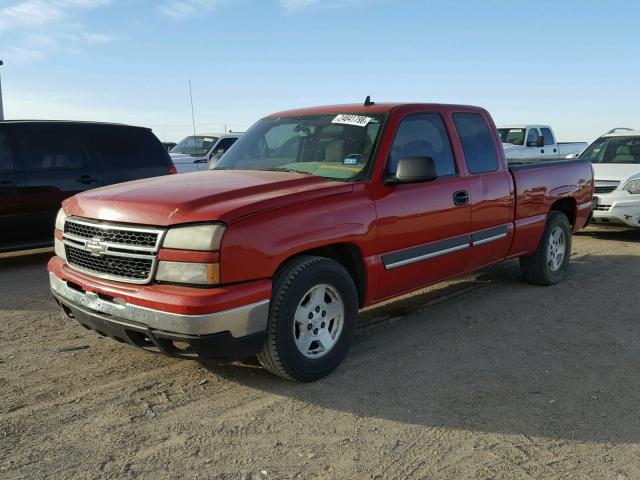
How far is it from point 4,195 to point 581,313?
21.3 ft

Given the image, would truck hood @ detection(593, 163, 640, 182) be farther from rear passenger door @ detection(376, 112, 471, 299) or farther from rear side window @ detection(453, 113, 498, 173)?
rear passenger door @ detection(376, 112, 471, 299)

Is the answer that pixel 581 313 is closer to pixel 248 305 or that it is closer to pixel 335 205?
pixel 335 205

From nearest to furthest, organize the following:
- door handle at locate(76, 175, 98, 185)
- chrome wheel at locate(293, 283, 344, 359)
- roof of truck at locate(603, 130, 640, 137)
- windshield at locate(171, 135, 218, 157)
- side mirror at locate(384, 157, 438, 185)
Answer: chrome wheel at locate(293, 283, 344, 359)
side mirror at locate(384, 157, 438, 185)
door handle at locate(76, 175, 98, 185)
roof of truck at locate(603, 130, 640, 137)
windshield at locate(171, 135, 218, 157)

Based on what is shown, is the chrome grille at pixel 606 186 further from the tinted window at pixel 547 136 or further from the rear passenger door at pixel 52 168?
the tinted window at pixel 547 136

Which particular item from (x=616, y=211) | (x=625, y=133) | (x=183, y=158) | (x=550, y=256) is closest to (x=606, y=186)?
(x=616, y=211)

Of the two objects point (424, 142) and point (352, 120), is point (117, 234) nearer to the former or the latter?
point (352, 120)

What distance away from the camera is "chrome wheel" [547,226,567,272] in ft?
21.0

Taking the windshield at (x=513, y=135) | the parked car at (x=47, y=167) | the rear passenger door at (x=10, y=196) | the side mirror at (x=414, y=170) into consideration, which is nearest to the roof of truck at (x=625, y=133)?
the windshield at (x=513, y=135)

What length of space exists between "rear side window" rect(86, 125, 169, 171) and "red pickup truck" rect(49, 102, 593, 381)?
141 inches

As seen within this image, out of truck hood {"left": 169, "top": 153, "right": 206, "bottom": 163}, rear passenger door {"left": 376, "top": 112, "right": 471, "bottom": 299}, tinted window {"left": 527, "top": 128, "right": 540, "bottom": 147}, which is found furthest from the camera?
tinted window {"left": 527, "top": 128, "right": 540, "bottom": 147}

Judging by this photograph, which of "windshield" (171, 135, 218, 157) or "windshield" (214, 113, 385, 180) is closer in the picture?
"windshield" (214, 113, 385, 180)

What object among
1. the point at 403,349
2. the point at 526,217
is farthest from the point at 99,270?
the point at 526,217

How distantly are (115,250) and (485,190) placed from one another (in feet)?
10.6

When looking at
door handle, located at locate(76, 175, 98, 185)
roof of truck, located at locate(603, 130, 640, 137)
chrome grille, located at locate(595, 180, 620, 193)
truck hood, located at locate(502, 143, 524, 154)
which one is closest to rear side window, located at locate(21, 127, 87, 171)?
door handle, located at locate(76, 175, 98, 185)
